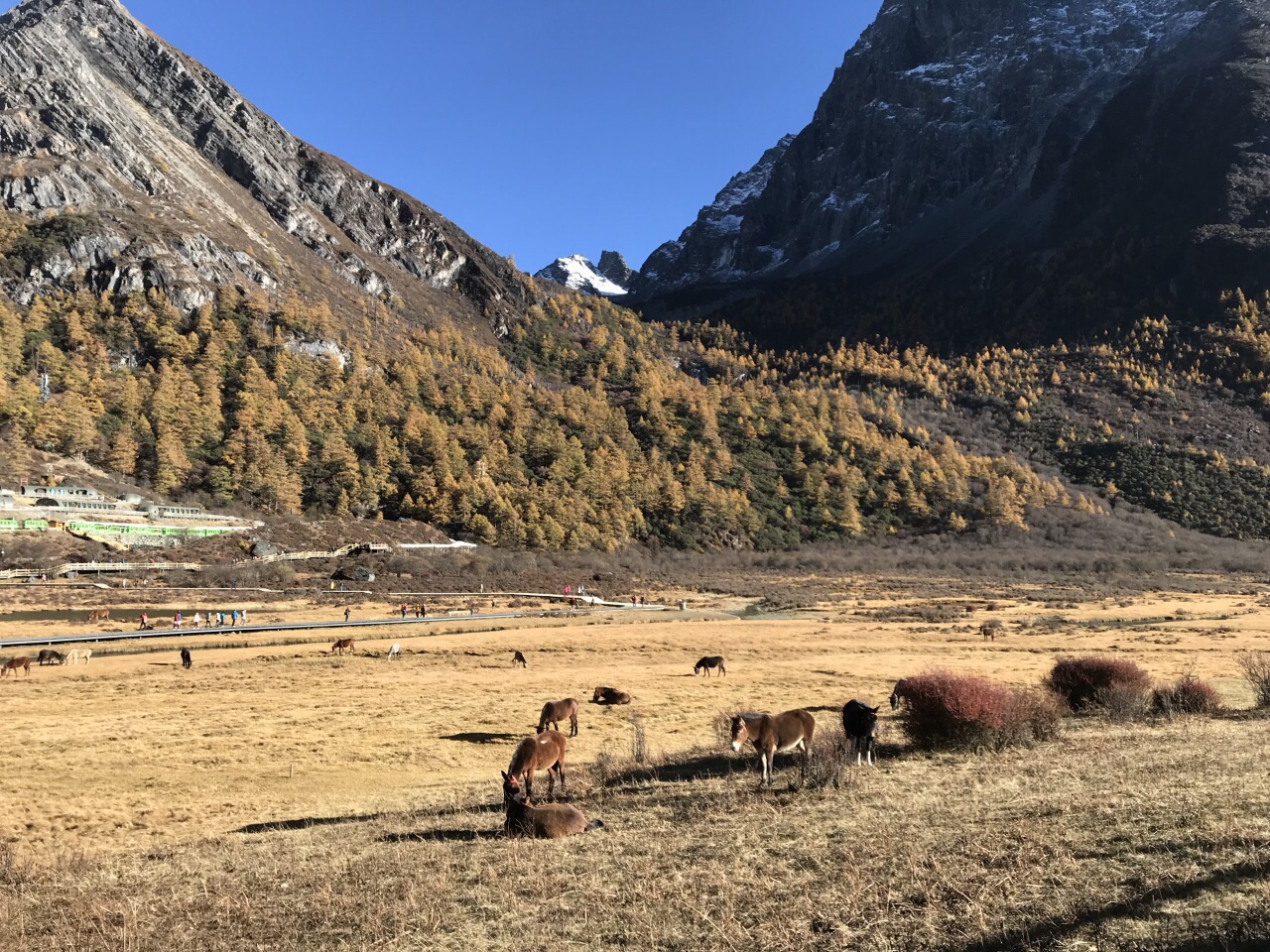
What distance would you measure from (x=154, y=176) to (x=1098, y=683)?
187 meters

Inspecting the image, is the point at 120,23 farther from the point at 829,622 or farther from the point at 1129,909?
the point at 1129,909

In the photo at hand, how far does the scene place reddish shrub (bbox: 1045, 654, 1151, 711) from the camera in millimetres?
17125

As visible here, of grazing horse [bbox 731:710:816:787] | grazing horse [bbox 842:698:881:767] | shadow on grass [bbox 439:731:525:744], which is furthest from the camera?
shadow on grass [bbox 439:731:525:744]

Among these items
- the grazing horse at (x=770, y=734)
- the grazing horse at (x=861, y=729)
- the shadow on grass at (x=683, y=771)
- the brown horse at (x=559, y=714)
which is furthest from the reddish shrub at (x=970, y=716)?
the brown horse at (x=559, y=714)

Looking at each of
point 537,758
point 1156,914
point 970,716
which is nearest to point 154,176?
point 537,758

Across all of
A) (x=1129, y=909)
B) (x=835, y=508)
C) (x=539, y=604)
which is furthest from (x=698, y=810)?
(x=835, y=508)

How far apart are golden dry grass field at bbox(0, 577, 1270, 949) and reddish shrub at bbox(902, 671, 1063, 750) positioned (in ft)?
2.00

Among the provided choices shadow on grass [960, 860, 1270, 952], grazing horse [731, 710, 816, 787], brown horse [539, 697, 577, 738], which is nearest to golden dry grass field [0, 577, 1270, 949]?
shadow on grass [960, 860, 1270, 952]

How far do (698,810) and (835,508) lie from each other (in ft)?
390

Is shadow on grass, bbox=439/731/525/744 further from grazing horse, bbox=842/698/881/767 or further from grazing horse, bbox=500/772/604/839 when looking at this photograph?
grazing horse, bbox=842/698/881/767

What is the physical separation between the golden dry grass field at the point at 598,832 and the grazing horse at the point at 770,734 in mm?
447

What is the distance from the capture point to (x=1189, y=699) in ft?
56.2

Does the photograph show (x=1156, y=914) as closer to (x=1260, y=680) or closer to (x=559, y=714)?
(x=559, y=714)

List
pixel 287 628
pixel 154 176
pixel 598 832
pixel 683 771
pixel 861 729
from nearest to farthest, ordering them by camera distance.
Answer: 1. pixel 598 832
2. pixel 861 729
3. pixel 683 771
4. pixel 287 628
5. pixel 154 176
